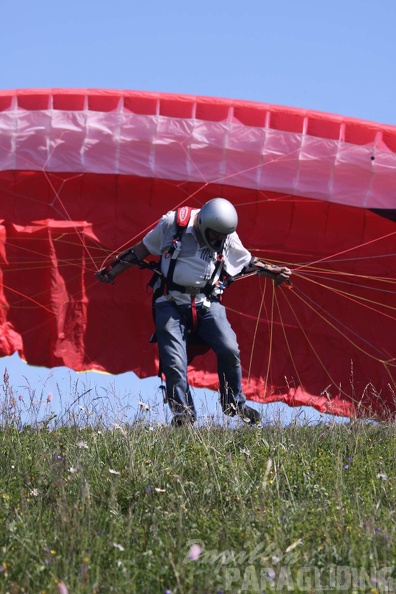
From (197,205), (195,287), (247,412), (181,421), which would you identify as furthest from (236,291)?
(181,421)

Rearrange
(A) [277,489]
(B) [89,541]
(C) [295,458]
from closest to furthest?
(B) [89,541] < (A) [277,489] < (C) [295,458]

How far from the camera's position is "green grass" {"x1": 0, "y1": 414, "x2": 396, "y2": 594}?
4.44 m

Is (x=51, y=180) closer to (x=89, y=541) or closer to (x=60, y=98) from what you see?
(x=60, y=98)

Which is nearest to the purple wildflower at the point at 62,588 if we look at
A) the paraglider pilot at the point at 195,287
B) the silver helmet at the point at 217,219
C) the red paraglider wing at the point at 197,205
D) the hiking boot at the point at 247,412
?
the hiking boot at the point at 247,412

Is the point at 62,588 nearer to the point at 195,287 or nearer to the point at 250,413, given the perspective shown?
the point at 250,413

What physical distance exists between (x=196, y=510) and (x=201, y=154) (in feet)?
18.0

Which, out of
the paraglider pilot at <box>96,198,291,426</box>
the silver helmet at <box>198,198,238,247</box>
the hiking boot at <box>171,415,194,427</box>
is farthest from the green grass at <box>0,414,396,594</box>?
the silver helmet at <box>198,198,238,247</box>

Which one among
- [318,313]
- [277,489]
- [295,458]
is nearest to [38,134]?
[318,313]

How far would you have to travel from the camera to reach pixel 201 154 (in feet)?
33.7

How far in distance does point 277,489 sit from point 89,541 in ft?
3.58

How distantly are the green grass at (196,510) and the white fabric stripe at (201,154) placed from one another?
3.70 m

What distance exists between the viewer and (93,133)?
10344 millimetres

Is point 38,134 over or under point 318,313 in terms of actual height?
over

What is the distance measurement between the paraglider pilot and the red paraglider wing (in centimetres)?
189
